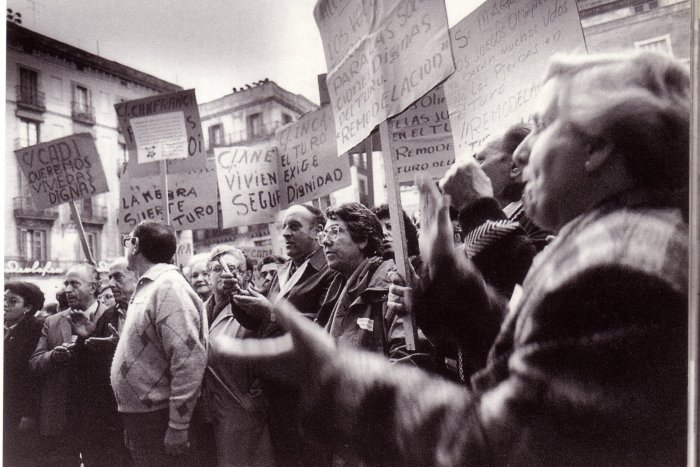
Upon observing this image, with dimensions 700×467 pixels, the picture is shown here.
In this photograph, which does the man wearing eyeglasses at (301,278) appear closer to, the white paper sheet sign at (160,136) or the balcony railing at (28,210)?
the white paper sheet sign at (160,136)

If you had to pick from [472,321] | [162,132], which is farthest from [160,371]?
[472,321]

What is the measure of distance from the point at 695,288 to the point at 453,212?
647mm

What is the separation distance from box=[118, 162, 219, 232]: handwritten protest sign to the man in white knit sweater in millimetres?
494

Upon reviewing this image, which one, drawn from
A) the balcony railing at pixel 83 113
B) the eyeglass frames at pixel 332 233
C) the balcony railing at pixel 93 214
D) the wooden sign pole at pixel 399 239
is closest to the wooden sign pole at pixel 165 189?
the balcony railing at pixel 83 113

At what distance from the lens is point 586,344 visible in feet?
3.28

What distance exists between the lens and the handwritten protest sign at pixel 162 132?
2.67 metres

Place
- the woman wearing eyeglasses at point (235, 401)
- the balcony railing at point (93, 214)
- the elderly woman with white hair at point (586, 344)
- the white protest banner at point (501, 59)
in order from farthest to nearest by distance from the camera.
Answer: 1. the balcony railing at point (93, 214)
2. the woman wearing eyeglasses at point (235, 401)
3. the white protest banner at point (501, 59)
4. the elderly woman with white hair at point (586, 344)

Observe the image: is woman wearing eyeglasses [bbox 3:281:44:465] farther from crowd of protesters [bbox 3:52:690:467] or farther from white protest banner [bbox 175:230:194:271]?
white protest banner [bbox 175:230:194:271]

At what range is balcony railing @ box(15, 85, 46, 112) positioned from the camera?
239cm

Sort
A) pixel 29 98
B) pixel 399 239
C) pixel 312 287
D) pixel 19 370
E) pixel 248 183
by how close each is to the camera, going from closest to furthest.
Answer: pixel 399 239 < pixel 312 287 < pixel 29 98 < pixel 19 370 < pixel 248 183

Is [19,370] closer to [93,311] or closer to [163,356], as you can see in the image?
[93,311]

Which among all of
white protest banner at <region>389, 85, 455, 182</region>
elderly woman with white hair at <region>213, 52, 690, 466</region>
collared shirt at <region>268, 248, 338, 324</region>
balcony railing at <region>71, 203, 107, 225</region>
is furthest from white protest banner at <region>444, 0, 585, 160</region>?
balcony railing at <region>71, 203, 107, 225</region>

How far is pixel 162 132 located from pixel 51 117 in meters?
0.46

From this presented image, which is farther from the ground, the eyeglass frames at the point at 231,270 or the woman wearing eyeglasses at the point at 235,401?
the eyeglass frames at the point at 231,270
